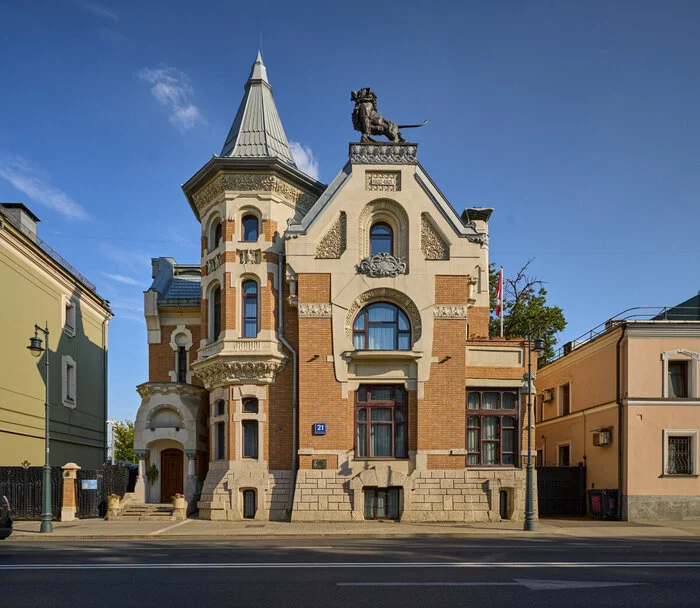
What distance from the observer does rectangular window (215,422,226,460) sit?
84.5 feet

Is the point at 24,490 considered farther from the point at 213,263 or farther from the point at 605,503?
the point at 605,503

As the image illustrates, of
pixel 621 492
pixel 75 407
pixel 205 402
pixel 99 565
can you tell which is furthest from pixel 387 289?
pixel 75 407

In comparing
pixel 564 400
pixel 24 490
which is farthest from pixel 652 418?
pixel 24 490

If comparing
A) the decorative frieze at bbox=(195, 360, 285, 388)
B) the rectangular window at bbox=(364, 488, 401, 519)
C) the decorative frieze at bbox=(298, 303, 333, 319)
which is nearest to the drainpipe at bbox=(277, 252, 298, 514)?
the decorative frieze at bbox=(195, 360, 285, 388)

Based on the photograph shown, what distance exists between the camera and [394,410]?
24781 millimetres

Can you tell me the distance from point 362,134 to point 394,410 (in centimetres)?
1055

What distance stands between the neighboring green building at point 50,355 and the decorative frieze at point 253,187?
8.24 metres

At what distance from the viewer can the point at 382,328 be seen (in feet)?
82.6

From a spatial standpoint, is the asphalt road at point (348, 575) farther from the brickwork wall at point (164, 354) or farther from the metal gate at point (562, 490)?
the brickwork wall at point (164, 354)

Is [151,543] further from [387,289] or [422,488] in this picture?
[387,289]

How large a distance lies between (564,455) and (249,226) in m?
18.8

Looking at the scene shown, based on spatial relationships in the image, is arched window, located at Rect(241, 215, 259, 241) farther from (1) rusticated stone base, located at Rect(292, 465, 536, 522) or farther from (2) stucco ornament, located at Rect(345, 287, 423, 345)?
(1) rusticated stone base, located at Rect(292, 465, 536, 522)

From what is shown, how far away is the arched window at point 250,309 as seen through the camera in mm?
25812

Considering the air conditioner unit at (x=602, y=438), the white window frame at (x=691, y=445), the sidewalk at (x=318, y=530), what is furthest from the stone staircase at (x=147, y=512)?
the white window frame at (x=691, y=445)
